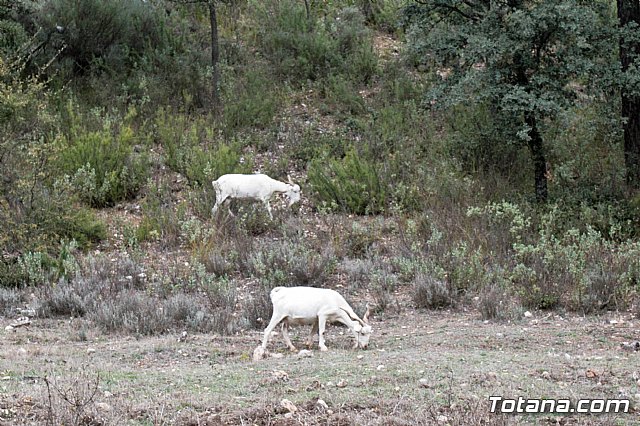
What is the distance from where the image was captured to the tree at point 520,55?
13.1 metres

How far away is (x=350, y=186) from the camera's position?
1524 cm

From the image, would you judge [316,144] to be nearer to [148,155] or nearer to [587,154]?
[148,155]

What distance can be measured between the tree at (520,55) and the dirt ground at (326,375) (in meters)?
4.52

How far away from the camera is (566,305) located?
1061 cm

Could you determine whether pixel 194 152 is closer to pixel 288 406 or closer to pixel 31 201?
pixel 31 201

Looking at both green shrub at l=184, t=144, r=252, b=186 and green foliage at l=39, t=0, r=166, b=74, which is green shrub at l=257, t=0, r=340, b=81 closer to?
green foliage at l=39, t=0, r=166, b=74

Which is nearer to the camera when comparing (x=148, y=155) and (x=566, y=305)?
(x=566, y=305)

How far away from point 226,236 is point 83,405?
775 cm

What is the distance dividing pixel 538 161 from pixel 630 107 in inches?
103

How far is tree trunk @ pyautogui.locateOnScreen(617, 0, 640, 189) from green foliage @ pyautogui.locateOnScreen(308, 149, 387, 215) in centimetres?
435

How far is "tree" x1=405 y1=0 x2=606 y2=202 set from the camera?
13.1 m

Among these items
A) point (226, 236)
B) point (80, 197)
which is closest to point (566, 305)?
point (226, 236)

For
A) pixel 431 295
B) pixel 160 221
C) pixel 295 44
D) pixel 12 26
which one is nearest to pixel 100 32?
pixel 12 26

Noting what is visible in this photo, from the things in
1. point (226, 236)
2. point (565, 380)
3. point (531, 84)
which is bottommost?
point (226, 236)
